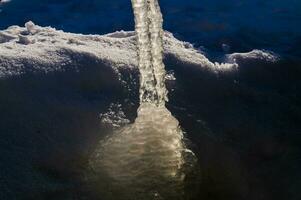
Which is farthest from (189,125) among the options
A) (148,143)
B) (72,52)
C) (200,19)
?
(200,19)

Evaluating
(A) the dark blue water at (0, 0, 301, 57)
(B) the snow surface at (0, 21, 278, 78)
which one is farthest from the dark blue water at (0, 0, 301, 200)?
(A) the dark blue water at (0, 0, 301, 57)

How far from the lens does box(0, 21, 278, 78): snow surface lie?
285cm

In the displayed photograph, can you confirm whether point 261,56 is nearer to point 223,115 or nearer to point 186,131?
point 223,115

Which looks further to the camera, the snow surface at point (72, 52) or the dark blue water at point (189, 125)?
the snow surface at point (72, 52)

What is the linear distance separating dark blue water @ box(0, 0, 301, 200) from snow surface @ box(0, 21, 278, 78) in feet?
0.23

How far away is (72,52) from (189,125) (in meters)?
0.89

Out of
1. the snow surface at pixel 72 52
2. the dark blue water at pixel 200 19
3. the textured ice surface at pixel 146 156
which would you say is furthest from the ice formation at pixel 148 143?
the dark blue water at pixel 200 19

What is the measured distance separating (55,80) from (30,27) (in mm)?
1159

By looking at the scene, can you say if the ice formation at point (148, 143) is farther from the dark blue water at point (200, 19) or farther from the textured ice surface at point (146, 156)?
the dark blue water at point (200, 19)

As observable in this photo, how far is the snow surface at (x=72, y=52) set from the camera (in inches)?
112

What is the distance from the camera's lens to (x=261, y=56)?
11.4 feet

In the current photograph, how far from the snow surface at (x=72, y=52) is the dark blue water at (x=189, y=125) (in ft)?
0.23

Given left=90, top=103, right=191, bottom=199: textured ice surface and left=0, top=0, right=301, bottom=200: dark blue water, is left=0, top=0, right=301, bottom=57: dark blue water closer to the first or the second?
left=0, top=0, right=301, bottom=200: dark blue water

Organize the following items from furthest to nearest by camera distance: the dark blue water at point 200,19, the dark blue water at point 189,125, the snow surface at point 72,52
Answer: the dark blue water at point 200,19
the snow surface at point 72,52
the dark blue water at point 189,125
